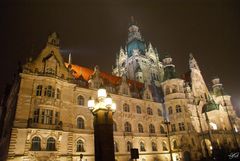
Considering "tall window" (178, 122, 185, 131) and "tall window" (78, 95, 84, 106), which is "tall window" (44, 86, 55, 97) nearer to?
"tall window" (78, 95, 84, 106)

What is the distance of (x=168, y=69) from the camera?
4938 centimetres

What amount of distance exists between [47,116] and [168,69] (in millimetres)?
32127

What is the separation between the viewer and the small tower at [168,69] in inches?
1909

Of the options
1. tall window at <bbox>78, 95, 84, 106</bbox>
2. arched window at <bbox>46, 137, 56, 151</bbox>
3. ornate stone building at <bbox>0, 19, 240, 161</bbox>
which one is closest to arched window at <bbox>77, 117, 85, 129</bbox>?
ornate stone building at <bbox>0, 19, 240, 161</bbox>

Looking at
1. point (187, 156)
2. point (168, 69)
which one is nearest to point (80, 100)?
point (187, 156)

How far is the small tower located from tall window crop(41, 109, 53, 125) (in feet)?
98.5

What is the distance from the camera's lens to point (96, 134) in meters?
12.1

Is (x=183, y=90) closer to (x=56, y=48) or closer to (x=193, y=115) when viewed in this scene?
(x=193, y=115)

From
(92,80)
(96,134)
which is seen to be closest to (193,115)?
(92,80)

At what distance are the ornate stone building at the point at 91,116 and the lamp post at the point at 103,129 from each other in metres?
3.34

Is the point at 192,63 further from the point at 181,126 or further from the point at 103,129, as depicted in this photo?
the point at 103,129

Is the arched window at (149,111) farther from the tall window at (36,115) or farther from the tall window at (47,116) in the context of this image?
the tall window at (36,115)

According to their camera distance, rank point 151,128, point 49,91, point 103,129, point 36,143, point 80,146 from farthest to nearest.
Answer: point 151,128, point 80,146, point 49,91, point 36,143, point 103,129

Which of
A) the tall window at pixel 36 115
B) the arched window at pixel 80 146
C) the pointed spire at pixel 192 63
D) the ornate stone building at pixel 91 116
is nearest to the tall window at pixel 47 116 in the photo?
the ornate stone building at pixel 91 116
